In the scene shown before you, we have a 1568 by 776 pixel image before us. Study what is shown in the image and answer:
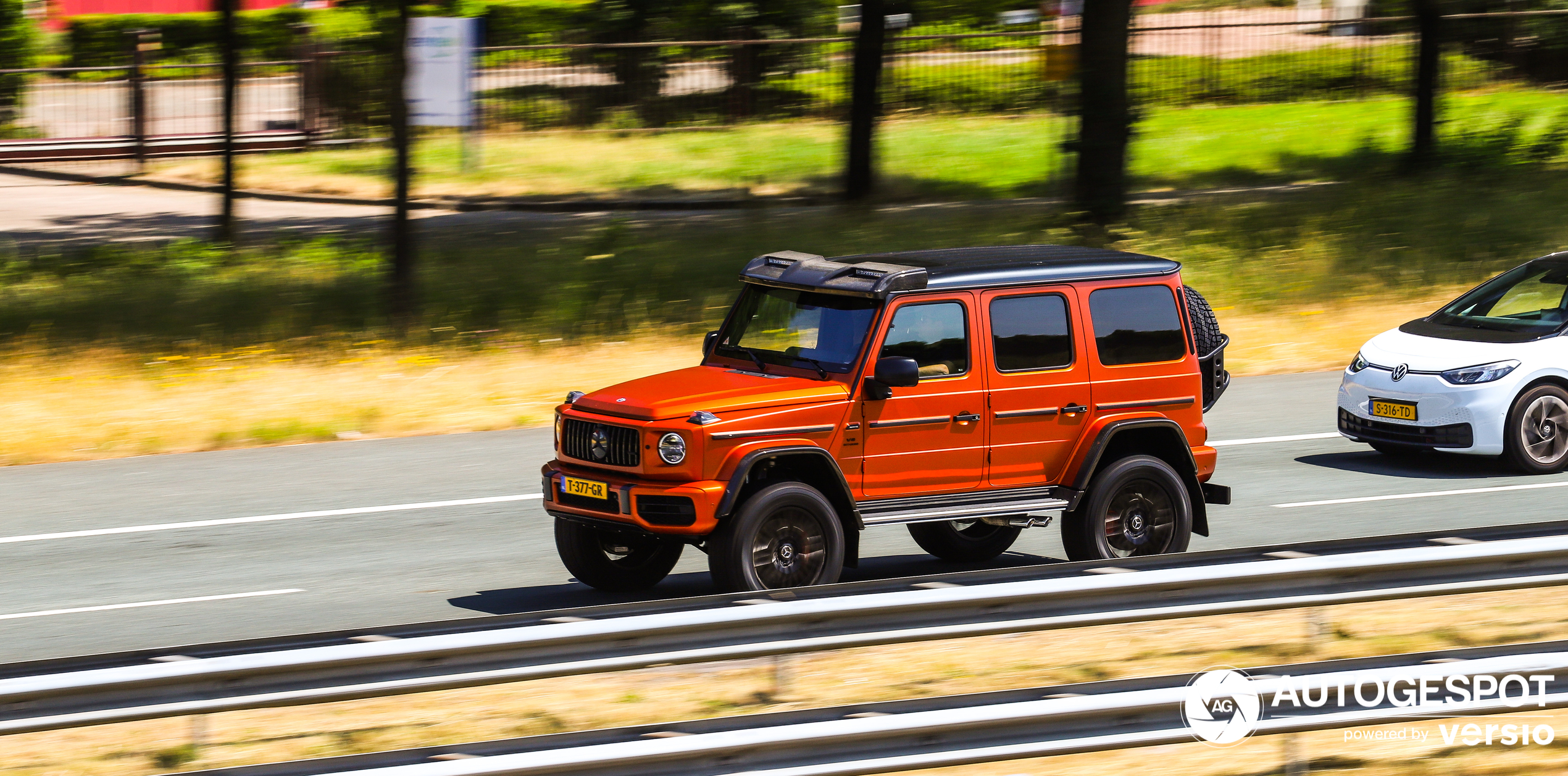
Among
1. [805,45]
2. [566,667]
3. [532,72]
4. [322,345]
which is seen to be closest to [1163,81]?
[805,45]

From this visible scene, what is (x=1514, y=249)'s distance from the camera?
2308 centimetres

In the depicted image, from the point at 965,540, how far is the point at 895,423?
1654 millimetres

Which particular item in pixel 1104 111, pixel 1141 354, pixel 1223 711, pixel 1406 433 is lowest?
pixel 1406 433

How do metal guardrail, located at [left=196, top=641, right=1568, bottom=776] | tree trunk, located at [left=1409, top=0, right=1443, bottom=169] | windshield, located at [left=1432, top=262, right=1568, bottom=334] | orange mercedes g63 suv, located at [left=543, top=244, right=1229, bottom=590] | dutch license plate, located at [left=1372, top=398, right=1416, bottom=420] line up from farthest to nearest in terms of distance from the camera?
tree trunk, located at [left=1409, top=0, right=1443, bottom=169], windshield, located at [left=1432, top=262, right=1568, bottom=334], dutch license plate, located at [left=1372, top=398, right=1416, bottom=420], orange mercedes g63 suv, located at [left=543, top=244, right=1229, bottom=590], metal guardrail, located at [left=196, top=641, right=1568, bottom=776]

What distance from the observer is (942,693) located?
7340 mm

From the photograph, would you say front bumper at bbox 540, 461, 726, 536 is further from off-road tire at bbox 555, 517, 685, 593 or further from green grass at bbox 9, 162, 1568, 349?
green grass at bbox 9, 162, 1568, 349

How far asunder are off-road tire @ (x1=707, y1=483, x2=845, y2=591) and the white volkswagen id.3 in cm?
568

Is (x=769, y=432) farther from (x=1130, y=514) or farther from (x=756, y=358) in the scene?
(x=1130, y=514)

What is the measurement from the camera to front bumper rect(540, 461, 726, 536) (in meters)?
8.39

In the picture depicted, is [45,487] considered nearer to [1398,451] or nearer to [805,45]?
[1398,451]

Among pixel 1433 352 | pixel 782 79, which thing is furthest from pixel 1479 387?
pixel 782 79

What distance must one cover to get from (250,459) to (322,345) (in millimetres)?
4808

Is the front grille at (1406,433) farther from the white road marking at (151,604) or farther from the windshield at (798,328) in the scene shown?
the white road marking at (151,604)

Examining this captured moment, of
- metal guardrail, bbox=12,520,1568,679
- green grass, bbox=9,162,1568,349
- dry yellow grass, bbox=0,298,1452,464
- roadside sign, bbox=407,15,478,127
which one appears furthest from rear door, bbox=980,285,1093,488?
roadside sign, bbox=407,15,478,127
